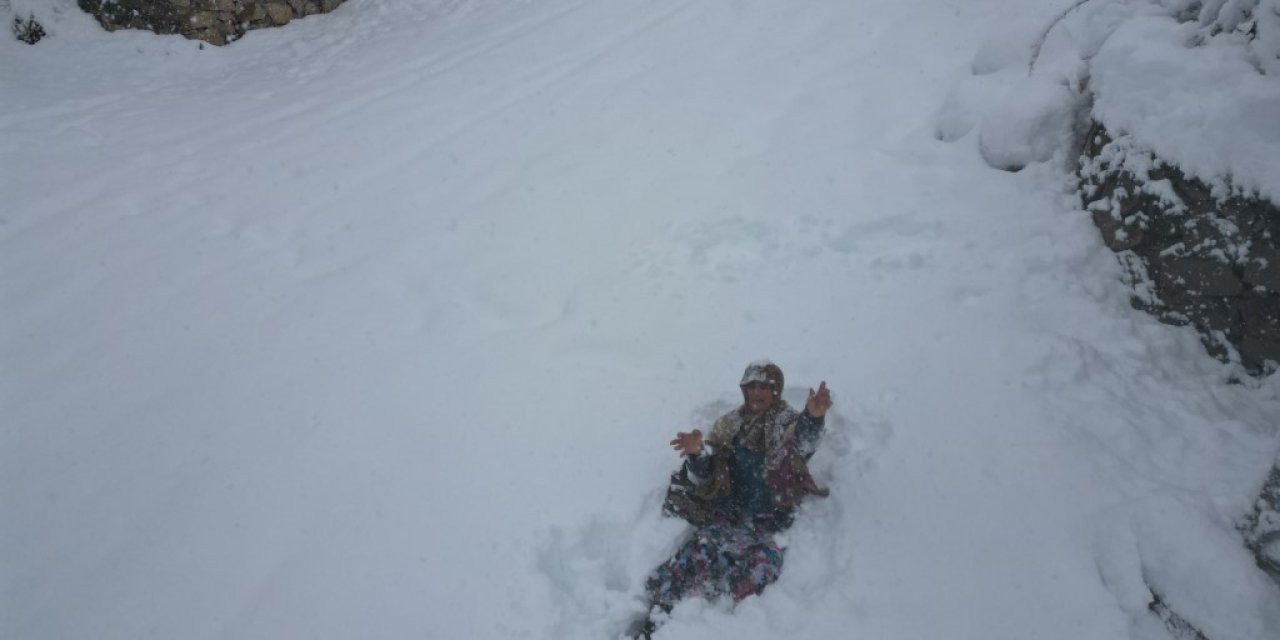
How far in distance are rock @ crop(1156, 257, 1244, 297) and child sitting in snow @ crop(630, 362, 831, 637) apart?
274cm

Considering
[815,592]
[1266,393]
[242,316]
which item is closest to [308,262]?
[242,316]

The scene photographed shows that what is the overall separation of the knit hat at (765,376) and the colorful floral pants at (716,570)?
90 cm

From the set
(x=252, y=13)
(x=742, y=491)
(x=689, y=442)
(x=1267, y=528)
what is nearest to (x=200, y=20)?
(x=252, y=13)

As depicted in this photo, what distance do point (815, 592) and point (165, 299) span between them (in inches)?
237

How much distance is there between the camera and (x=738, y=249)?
6125mm

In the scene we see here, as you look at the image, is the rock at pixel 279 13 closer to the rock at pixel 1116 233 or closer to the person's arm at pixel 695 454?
the person's arm at pixel 695 454

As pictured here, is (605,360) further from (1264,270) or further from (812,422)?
(1264,270)

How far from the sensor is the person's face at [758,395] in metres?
3.95

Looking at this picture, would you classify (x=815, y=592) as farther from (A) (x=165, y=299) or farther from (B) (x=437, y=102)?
(B) (x=437, y=102)

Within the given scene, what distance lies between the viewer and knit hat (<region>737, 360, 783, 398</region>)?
13.0ft

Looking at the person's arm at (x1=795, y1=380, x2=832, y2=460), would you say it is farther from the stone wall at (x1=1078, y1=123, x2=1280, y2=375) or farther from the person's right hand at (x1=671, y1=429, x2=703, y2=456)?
the stone wall at (x1=1078, y1=123, x2=1280, y2=375)

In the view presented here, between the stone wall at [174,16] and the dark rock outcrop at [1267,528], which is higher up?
the stone wall at [174,16]

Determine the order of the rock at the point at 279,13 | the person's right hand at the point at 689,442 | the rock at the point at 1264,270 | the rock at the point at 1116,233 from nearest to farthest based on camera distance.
Result: the person's right hand at the point at 689,442, the rock at the point at 1264,270, the rock at the point at 1116,233, the rock at the point at 279,13

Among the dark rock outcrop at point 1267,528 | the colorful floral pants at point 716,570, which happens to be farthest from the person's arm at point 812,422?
the dark rock outcrop at point 1267,528
